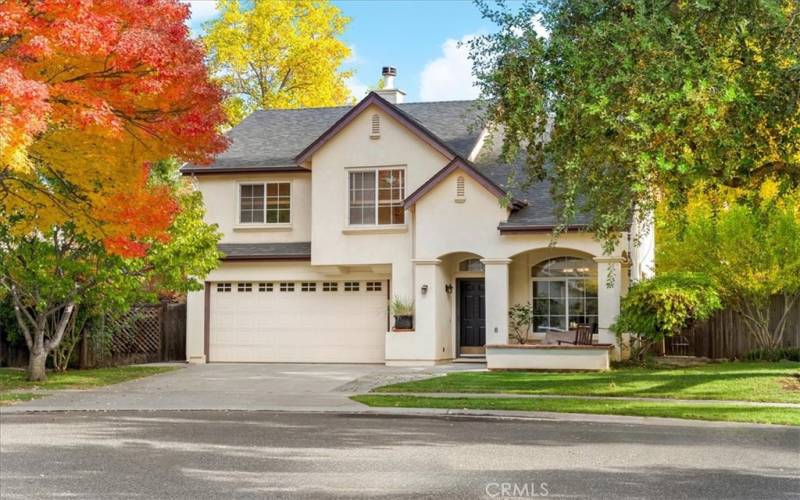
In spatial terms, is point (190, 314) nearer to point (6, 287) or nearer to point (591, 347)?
point (6, 287)

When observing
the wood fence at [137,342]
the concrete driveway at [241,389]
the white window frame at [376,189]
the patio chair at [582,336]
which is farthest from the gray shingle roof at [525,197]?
the wood fence at [137,342]

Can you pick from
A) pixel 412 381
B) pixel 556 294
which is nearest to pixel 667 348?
pixel 556 294

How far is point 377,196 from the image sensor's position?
27.2m

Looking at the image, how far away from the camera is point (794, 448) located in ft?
39.2

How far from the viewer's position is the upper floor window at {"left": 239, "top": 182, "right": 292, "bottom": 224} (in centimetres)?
2869

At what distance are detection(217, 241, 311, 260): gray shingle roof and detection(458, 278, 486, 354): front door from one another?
463cm

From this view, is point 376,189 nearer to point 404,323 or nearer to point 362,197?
point 362,197

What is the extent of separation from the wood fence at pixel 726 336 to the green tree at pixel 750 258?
26 centimetres

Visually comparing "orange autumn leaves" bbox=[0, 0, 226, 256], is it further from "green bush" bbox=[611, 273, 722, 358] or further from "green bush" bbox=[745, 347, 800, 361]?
"green bush" bbox=[745, 347, 800, 361]

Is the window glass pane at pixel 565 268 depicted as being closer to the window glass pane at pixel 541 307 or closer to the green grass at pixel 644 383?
the window glass pane at pixel 541 307

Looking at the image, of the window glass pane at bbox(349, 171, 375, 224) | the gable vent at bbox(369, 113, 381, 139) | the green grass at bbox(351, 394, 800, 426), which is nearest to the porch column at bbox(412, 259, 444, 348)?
the window glass pane at bbox(349, 171, 375, 224)

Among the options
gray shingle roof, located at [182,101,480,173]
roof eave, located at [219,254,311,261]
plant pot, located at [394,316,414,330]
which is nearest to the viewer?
plant pot, located at [394,316,414,330]

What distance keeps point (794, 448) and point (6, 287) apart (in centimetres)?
1722

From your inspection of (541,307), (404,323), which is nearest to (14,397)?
(404,323)
